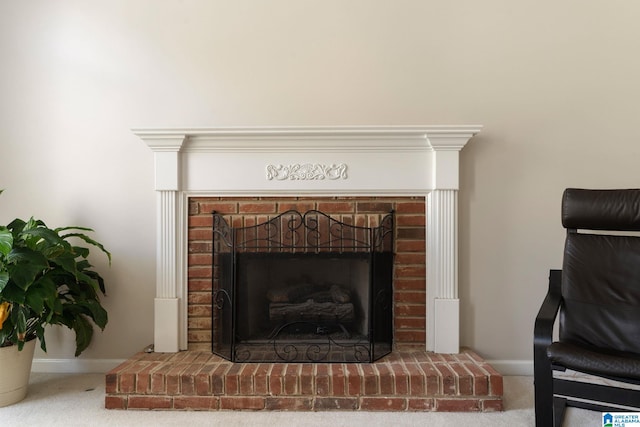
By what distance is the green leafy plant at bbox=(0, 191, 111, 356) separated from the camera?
1.82 metres

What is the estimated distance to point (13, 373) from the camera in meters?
2.00

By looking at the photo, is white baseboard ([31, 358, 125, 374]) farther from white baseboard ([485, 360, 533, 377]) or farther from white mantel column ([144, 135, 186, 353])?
white baseboard ([485, 360, 533, 377])

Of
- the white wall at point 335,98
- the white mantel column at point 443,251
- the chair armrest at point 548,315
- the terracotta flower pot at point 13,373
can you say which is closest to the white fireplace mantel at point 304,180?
the white mantel column at point 443,251

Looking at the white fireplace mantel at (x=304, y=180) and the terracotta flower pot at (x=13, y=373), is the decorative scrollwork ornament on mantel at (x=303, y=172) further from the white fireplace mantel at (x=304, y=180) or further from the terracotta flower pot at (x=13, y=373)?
the terracotta flower pot at (x=13, y=373)

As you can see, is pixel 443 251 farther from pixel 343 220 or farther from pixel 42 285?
pixel 42 285

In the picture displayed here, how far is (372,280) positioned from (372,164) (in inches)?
24.9

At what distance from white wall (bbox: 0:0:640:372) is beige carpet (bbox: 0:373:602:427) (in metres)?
0.44

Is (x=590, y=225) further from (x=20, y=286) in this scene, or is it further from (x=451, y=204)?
(x=20, y=286)

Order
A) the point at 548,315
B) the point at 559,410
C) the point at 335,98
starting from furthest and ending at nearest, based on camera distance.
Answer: the point at 335,98, the point at 559,410, the point at 548,315

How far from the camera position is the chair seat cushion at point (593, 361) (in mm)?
1481

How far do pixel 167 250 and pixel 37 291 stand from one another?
0.62 metres

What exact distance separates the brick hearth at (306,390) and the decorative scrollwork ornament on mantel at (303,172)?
39.6 inches

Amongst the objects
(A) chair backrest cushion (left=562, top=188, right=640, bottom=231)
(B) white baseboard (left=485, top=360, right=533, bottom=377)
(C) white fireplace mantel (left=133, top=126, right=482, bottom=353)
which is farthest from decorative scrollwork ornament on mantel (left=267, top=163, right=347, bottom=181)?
(B) white baseboard (left=485, top=360, right=533, bottom=377)

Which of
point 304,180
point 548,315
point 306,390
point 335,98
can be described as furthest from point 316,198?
point 548,315
